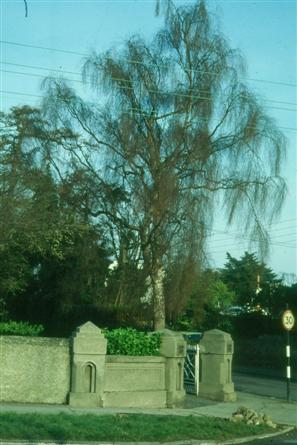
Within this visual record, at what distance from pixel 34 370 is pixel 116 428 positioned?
4.42m

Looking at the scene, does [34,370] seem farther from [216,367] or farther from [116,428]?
[216,367]

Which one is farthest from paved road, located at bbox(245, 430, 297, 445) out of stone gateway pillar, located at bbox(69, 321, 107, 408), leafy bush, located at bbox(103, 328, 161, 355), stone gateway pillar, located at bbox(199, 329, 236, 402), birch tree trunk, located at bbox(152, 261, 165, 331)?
birch tree trunk, located at bbox(152, 261, 165, 331)

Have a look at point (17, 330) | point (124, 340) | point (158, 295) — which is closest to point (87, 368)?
point (124, 340)

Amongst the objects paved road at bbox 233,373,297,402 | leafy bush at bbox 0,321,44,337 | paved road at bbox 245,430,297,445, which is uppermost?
leafy bush at bbox 0,321,44,337

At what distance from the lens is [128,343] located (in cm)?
1827

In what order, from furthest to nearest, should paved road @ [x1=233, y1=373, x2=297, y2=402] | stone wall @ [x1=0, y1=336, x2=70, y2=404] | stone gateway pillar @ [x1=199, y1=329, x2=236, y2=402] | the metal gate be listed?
paved road @ [x1=233, y1=373, x2=297, y2=402]
the metal gate
stone gateway pillar @ [x1=199, y1=329, x2=236, y2=402]
stone wall @ [x1=0, y1=336, x2=70, y2=404]

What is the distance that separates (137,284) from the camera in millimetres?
28281

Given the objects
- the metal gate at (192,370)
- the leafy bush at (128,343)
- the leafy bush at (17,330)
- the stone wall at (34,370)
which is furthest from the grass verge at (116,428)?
the metal gate at (192,370)

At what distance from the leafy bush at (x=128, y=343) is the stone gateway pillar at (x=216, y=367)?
2.79m

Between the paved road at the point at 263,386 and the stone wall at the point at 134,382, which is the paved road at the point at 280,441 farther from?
the paved road at the point at 263,386

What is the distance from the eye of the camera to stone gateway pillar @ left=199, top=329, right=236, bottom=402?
20562 millimetres

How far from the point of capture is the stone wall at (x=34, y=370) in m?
17.0

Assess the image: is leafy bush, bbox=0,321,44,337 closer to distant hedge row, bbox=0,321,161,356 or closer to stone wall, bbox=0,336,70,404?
distant hedge row, bbox=0,321,161,356

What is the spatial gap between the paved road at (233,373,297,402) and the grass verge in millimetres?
9277
